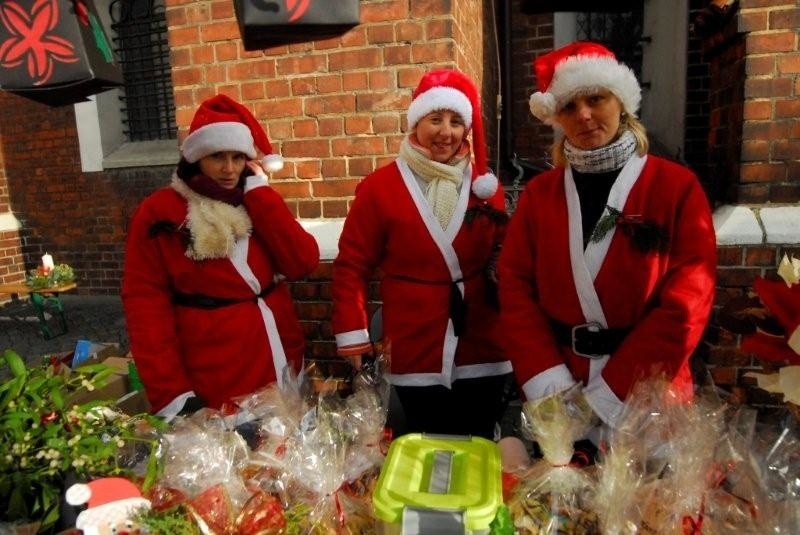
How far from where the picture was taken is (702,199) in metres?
1.59

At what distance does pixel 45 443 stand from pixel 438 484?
86cm

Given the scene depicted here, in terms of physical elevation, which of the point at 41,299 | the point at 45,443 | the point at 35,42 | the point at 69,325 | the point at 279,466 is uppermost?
the point at 35,42

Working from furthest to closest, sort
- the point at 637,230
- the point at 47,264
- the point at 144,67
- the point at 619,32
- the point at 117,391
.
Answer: the point at 144,67
the point at 47,264
the point at 619,32
the point at 117,391
the point at 637,230

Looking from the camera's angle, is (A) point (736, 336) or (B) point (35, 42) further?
(A) point (736, 336)

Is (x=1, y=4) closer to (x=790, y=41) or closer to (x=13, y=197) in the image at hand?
(x=790, y=41)

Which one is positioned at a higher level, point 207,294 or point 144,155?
point 144,155

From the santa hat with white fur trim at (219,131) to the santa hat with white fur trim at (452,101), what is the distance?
0.64 m

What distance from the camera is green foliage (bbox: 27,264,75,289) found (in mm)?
6070

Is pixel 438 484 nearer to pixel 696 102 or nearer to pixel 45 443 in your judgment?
pixel 45 443

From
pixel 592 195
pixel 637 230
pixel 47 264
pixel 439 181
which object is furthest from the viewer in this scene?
pixel 47 264

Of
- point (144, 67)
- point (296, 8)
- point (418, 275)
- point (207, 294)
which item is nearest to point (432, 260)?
point (418, 275)

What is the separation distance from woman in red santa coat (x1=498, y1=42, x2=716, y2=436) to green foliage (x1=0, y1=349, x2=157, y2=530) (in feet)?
3.79

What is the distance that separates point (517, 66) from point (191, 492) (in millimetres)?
5122

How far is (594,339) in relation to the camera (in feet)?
5.46
